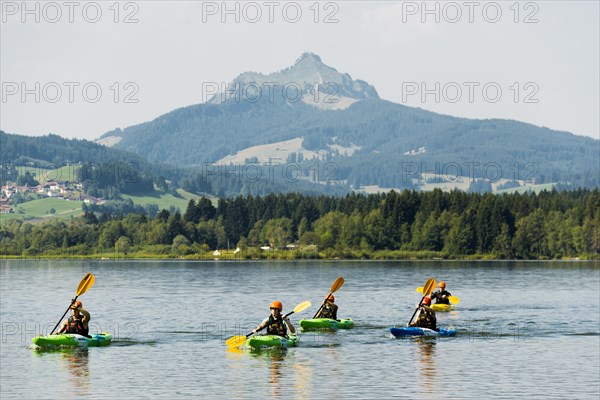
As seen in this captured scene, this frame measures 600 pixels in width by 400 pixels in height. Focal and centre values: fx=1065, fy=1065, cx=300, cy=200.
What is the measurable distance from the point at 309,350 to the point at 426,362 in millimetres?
7488

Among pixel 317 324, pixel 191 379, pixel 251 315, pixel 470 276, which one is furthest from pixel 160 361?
pixel 470 276

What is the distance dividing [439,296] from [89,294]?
130 feet

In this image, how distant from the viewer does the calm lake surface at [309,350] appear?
44.5 metres

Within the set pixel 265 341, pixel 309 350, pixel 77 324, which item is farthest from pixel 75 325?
pixel 309 350

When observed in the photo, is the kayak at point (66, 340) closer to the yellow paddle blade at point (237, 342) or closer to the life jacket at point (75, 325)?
the life jacket at point (75, 325)

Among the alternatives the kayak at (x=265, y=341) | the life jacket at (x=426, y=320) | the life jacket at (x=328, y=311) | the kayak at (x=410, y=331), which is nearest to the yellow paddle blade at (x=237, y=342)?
the kayak at (x=265, y=341)

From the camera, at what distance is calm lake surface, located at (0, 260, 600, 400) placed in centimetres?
4453

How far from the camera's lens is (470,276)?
139750 mm

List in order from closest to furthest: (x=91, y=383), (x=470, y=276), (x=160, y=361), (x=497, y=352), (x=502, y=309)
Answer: (x=91, y=383) < (x=160, y=361) < (x=497, y=352) < (x=502, y=309) < (x=470, y=276)

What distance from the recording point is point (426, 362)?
171ft

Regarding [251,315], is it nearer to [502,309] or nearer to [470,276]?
[502,309]

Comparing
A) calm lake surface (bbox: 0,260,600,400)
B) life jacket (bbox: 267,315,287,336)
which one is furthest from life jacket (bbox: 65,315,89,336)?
life jacket (bbox: 267,315,287,336)

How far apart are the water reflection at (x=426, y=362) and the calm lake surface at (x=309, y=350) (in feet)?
0.22

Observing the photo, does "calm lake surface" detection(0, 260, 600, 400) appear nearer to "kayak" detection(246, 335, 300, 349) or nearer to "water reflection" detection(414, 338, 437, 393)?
"water reflection" detection(414, 338, 437, 393)
